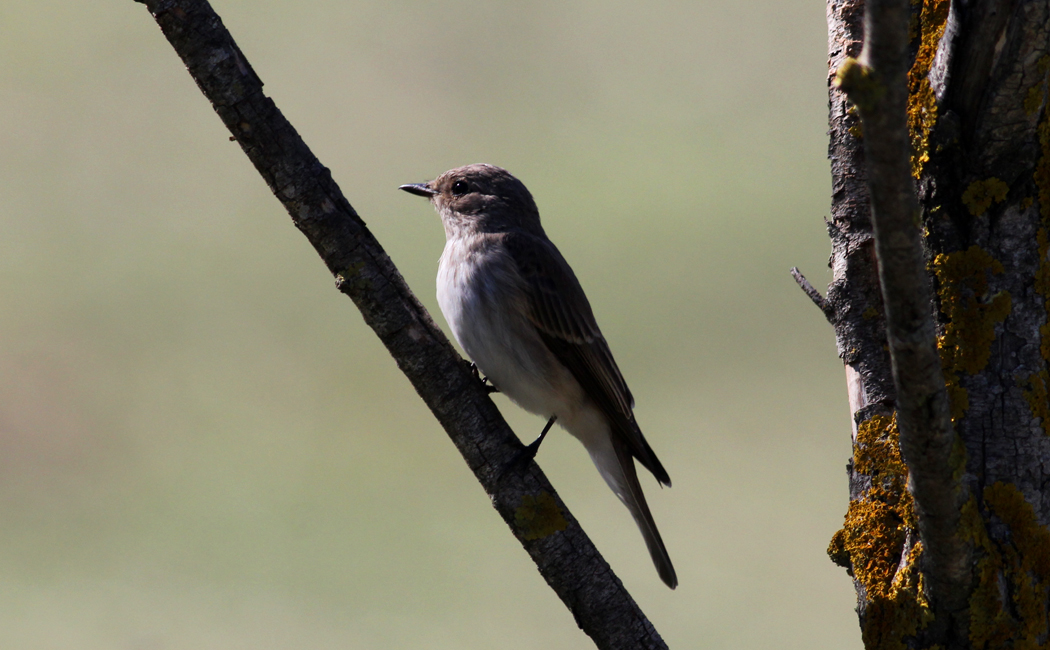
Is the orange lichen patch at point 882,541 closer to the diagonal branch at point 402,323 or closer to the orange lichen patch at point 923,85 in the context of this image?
the diagonal branch at point 402,323

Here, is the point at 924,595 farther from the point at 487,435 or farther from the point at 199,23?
the point at 199,23

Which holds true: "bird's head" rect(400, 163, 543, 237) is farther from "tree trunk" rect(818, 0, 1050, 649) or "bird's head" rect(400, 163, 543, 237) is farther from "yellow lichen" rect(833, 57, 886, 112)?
"yellow lichen" rect(833, 57, 886, 112)

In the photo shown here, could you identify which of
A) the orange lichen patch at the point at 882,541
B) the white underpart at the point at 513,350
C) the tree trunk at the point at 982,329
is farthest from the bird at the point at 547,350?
the tree trunk at the point at 982,329

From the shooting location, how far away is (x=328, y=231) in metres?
3.31

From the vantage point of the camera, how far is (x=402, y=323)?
344 centimetres

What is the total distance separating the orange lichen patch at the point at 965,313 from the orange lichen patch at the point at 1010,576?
12.1 inches

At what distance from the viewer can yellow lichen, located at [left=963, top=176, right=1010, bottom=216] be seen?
283 cm

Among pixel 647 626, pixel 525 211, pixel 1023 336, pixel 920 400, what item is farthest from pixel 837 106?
pixel 525 211

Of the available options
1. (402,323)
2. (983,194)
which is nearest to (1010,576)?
(983,194)

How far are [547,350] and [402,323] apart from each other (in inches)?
63.9

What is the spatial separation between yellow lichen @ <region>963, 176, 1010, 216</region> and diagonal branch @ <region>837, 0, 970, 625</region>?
75 cm

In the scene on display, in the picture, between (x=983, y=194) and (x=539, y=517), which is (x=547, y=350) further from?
(x=983, y=194)

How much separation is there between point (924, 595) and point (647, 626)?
35.9 inches

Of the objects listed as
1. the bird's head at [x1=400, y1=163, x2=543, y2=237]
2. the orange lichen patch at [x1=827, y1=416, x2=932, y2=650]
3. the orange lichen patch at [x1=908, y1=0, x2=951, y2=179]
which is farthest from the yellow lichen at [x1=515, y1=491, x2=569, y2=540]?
the bird's head at [x1=400, y1=163, x2=543, y2=237]
